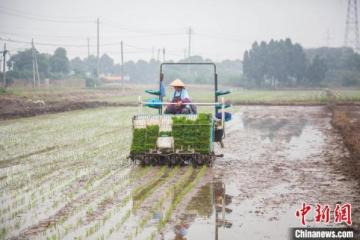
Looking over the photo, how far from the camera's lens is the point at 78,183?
31.1 feet

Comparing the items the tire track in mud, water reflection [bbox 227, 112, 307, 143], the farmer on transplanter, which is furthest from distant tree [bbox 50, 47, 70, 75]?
the tire track in mud

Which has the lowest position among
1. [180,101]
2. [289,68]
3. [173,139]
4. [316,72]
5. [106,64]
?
[173,139]

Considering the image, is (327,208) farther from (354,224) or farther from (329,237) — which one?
(329,237)

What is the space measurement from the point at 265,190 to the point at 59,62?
2906 inches

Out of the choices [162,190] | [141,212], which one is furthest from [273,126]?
[141,212]

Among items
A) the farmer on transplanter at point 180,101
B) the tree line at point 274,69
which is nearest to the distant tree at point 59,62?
the tree line at point 274,69

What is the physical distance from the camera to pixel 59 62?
78.9 metres

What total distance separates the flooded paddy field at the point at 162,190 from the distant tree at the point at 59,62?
64.2 m

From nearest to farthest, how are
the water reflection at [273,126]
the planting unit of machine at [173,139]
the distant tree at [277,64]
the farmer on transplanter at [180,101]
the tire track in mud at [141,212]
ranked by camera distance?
the tire track in mud at [141,212] → the planting unit of machine at [173,139] → the farmer on transplanter at [180,101] → the water reflection at [273,126] → the distant tree at [277,64]

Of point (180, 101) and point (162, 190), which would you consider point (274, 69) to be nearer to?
point (180, 101)

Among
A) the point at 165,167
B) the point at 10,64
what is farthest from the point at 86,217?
the point at 10,64

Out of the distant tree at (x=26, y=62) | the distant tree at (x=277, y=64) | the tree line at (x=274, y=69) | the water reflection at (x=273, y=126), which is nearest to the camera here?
the water reflection at (x=273, y=126)

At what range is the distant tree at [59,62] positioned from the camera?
255 feet

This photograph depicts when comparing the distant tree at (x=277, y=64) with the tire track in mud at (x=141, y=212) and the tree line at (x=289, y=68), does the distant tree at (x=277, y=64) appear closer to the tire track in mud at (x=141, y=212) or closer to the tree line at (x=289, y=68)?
the tree line at (x=289, y=68)
